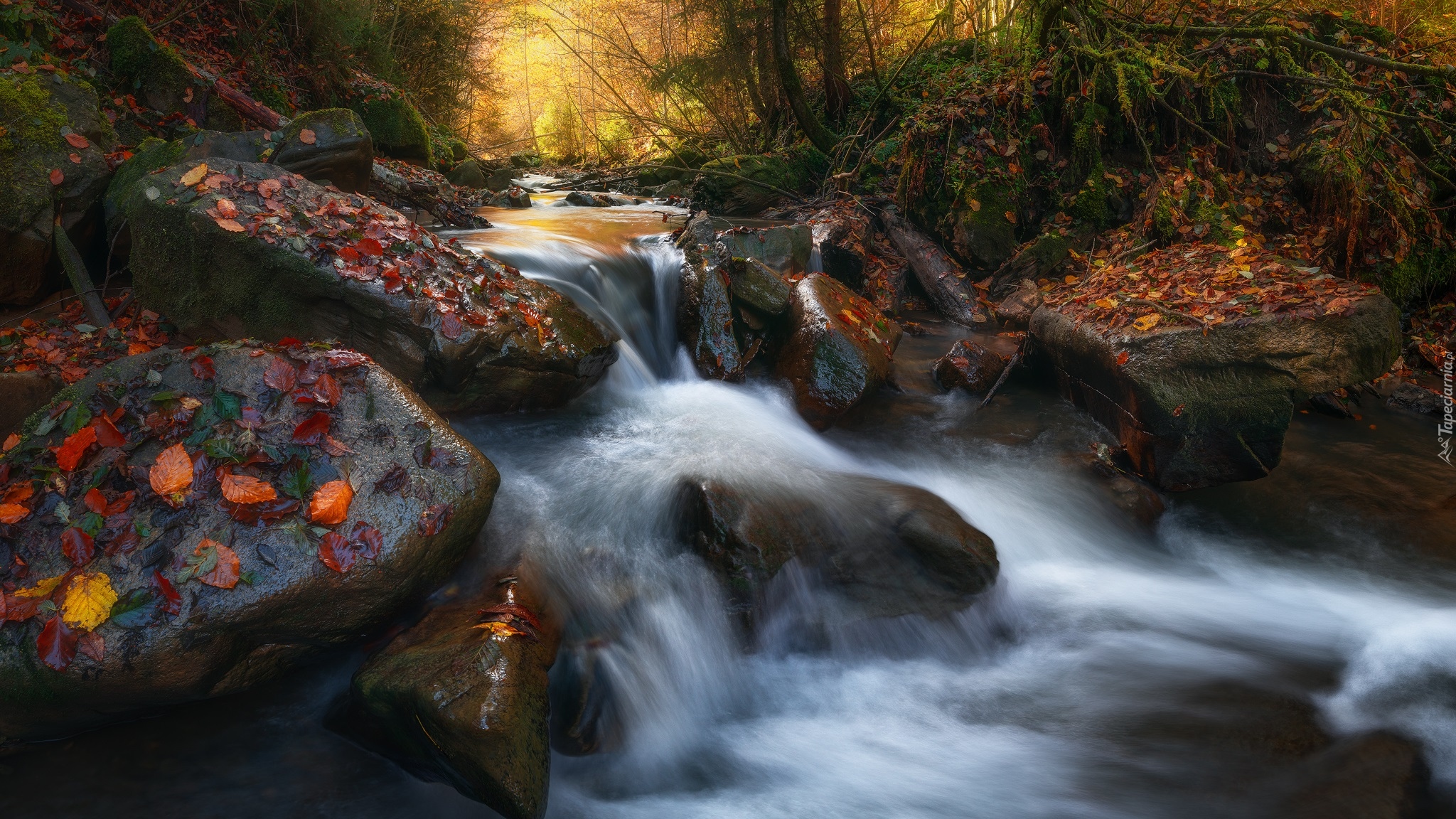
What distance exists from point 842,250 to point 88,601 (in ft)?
25.2

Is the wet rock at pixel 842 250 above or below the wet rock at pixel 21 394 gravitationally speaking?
above

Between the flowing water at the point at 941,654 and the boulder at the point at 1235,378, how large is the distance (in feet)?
1.20

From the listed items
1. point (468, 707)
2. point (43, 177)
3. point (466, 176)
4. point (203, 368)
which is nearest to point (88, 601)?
point (203, 368)

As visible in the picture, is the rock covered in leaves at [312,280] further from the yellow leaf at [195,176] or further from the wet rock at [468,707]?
the wet rock at [468,707]

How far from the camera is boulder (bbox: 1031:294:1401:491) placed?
4930mm

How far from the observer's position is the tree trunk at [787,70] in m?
10.3

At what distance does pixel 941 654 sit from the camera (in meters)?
3.97

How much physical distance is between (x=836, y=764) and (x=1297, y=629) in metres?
2.79

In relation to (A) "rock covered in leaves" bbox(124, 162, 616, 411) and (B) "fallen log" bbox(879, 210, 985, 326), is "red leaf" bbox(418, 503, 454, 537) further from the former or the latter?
(B) "fallen log" bbox(879, 210, 985, 326)

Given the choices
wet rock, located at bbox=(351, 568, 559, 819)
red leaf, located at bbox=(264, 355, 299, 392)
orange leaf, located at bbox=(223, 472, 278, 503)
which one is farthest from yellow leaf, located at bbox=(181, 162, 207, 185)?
wet rock, located at bbox=(351, 568, 559, 819)

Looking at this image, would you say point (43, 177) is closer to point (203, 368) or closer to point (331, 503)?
point (203, 368)

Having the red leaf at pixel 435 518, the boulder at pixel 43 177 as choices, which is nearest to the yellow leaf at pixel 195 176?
the boulder at pixel 43 177

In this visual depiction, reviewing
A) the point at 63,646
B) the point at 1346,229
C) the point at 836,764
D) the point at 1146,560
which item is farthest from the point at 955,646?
the point at 1346,229

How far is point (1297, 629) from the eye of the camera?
4043 mm
